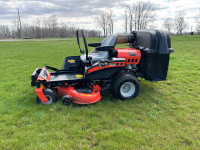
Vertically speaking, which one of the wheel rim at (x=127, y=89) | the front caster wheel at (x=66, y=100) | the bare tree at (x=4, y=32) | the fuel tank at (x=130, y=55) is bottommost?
the front caster wheel at (x=66, y=100)

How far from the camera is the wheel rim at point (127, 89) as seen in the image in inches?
170

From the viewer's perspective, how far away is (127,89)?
4.43 m

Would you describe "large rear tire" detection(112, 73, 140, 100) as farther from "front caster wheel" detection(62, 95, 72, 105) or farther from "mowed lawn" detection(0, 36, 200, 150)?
"front caster wheel" detection(62, 95, 72, 105)

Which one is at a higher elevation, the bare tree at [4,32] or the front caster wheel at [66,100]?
the bare tree at [4,32]

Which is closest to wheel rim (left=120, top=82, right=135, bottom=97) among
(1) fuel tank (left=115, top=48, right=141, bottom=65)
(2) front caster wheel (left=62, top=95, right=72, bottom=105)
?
(1) fuel tank (left=115, top=48, right=141, bottom=65)

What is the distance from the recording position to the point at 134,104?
4113mm

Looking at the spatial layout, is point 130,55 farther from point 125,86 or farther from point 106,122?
point 106,122

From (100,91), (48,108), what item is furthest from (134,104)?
(48,108)

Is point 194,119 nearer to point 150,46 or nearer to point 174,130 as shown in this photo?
point 174,130

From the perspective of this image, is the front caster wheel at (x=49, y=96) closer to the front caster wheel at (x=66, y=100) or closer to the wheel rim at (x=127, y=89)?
the front caster wheel at (x=66, y=100)

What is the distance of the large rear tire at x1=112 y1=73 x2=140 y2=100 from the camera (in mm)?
4109

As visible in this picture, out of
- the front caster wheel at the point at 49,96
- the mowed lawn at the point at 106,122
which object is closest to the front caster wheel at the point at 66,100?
the mowed lawn at the point at 106,122

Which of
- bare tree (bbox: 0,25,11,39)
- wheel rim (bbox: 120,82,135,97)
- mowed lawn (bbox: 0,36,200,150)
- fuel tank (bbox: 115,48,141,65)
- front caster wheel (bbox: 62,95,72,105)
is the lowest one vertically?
mowed lawn (bbox: 0,36,200,150)

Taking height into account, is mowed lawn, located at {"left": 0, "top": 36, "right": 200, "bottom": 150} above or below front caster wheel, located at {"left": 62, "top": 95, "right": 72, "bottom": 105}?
below
